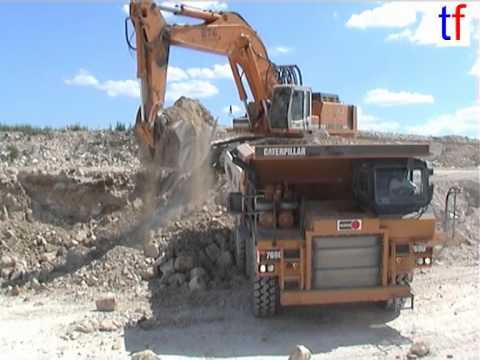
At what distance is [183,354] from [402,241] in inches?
116

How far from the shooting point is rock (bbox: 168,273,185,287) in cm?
1019

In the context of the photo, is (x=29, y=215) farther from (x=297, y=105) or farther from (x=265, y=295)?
(x=265, y=295)

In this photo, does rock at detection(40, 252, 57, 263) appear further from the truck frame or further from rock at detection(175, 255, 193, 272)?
the truck frame

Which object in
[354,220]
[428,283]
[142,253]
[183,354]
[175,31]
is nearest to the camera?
[183,354]

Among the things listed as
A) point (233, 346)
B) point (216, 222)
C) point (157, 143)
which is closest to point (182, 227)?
point (216, 222)

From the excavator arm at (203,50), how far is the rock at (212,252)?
2192mm

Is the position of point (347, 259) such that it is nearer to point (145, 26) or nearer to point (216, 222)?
point (216, 222)

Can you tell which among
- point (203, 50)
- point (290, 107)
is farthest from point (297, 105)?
point (203, 50)

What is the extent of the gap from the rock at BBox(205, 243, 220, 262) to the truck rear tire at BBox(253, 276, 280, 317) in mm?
2444

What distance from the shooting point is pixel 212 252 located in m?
10.9

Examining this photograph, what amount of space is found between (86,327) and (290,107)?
6949 millimetres

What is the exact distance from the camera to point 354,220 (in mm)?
7965

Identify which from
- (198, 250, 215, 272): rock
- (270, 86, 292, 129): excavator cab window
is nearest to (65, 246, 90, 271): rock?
(198, 250, 215, 272): rock

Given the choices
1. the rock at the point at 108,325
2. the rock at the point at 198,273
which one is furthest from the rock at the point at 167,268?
the rock at the point at 108,325
